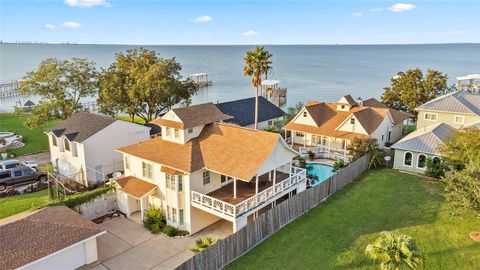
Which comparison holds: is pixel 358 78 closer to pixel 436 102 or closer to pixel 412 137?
pixel 436 102

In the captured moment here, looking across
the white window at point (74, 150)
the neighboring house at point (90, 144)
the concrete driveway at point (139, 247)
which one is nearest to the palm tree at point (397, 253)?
the concrete driveway at point (139, 247)

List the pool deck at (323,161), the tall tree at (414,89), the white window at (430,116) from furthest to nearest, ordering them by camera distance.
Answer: the tall tree at (414,89), the white window at (430,116), the pool deck at (323,161)

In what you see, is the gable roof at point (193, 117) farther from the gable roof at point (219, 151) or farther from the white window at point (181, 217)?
the white window at point (181, 217)

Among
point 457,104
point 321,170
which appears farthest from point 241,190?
point 457,104

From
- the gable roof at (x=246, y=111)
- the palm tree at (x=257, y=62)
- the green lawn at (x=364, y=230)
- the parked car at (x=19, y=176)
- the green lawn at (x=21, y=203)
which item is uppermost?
the palm tree at (x=257, y=62)

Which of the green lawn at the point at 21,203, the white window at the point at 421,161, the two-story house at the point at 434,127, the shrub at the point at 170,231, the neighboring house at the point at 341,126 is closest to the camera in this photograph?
the shrub at the point at 170,231

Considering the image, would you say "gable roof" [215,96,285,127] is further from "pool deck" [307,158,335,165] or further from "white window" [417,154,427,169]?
"white window" [417,154,427,169]

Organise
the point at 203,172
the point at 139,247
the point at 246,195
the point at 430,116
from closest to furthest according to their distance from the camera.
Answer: the point at 139,247 → the point at 203,172 → the point at 246,195 → the point at 430,116

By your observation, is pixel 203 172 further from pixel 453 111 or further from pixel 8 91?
pixel 8 91
